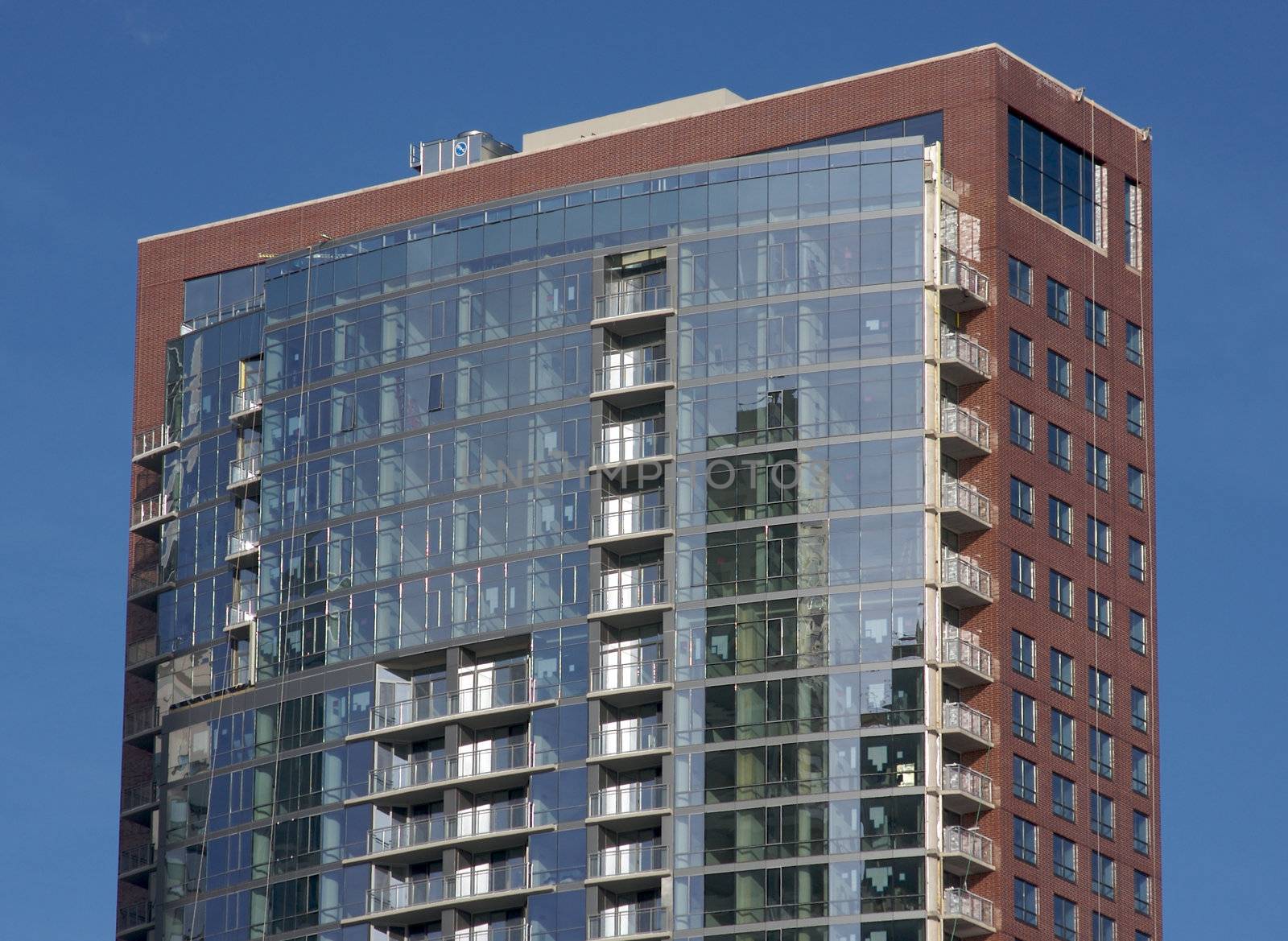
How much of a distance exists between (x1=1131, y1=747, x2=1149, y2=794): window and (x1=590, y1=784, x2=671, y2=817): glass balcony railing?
2160 centimetres

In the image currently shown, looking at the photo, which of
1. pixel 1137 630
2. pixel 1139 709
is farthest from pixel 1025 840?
pixel 1137 630

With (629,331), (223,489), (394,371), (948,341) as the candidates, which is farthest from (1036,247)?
(223,489)

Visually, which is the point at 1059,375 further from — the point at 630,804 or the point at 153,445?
the point at 153,445

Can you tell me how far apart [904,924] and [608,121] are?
44208 mm

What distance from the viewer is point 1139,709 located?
489ft

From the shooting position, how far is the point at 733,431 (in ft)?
477

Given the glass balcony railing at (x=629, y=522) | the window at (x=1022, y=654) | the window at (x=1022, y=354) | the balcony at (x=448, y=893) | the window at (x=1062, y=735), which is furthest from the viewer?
the window at (x=1022, y=354)

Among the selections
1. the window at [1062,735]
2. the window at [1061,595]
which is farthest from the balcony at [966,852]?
the window at [1061,595]

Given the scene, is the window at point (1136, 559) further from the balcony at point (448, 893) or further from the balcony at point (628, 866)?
the balcony at point (448, 893)

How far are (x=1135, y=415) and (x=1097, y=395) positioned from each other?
2.77m

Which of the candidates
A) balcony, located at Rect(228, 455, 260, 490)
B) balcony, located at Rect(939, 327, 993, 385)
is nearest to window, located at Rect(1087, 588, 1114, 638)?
balcony, located at Rect(939, 327, 993, 385)

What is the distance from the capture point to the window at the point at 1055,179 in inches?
5901

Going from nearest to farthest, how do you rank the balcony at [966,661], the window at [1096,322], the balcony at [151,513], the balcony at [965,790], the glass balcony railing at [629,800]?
the balcony at [965,790], the balcony at [966,661], the glass balcony railing at [629,800], the window at [1096,322], the balcony at [151,513]

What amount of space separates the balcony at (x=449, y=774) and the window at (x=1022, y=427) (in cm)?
2471
